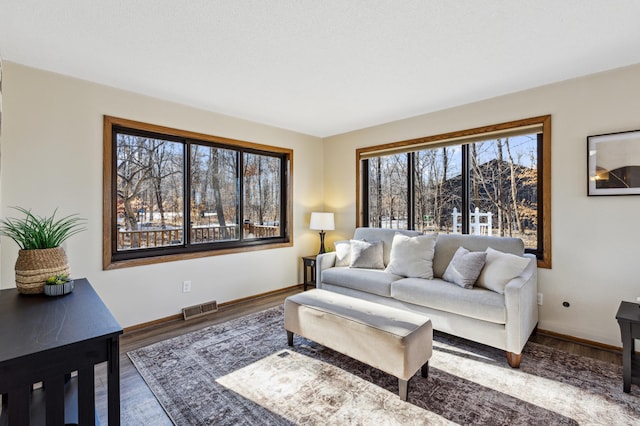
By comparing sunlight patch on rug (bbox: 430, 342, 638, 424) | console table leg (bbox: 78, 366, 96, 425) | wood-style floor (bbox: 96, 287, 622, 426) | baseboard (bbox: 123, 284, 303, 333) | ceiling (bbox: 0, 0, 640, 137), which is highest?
ceiling (bbox: 0, 0, 640, 137)

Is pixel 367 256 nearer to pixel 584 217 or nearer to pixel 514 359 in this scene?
pixel 514 359

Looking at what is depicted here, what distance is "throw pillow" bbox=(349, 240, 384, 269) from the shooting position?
3.73 metres

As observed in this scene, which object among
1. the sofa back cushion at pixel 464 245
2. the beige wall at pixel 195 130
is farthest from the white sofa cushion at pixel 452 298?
the beige wall at pixel 195 130

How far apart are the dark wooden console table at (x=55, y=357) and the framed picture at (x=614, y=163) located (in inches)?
146

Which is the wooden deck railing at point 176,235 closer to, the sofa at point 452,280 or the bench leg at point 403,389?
the sofa at point 452,280

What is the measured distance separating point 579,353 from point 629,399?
669 mm

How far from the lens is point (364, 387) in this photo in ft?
7.00

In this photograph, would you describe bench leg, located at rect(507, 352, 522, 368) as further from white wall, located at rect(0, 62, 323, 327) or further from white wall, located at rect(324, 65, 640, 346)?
white wall, located at rect(0, 62, 323, 327)

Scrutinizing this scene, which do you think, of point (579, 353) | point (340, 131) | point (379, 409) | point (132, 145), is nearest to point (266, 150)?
point (340, 131)

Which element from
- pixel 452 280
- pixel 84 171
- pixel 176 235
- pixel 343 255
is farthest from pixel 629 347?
pixel 84 171

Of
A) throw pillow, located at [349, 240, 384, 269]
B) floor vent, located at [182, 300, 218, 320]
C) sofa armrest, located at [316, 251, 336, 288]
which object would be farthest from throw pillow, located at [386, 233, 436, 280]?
floor vent, located at [182, 300, 218, 320]

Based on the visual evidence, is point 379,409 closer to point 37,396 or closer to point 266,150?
point 37,396

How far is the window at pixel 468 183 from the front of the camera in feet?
10.3

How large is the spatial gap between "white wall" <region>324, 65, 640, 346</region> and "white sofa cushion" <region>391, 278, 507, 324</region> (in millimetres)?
930
